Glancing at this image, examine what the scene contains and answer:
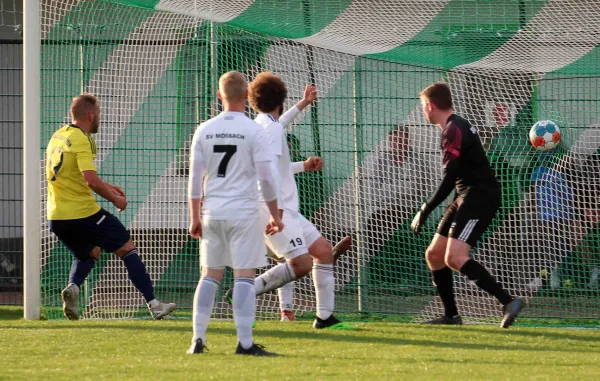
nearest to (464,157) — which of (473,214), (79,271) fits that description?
(473,214)

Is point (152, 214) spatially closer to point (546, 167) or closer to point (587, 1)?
point (546, 167)

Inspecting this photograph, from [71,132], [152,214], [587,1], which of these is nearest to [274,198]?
[71,132]

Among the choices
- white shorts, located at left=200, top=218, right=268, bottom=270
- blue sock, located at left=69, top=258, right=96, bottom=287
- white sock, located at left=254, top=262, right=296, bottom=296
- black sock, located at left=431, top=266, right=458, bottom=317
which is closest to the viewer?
white shorts, located at left=200, top=218, right=268, bottom=270

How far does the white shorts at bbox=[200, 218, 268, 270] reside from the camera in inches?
279

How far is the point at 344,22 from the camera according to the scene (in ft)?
35.5

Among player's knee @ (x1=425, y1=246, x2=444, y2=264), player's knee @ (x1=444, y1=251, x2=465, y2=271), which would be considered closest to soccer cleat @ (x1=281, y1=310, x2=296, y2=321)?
player's knee @ (x1=425, y1=246, x2=444, y2=264)

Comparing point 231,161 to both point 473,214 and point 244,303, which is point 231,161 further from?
point 473,214

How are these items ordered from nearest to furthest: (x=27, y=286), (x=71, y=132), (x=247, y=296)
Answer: (x=247, y=296) → (x=71, y=132) → (x=27, y=286)

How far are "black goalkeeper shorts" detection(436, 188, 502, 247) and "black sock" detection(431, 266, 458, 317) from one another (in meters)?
0.50

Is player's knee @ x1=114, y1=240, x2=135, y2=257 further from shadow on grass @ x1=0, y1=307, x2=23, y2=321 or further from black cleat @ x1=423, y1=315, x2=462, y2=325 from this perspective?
black cleat @ x1=423, y1=315, x2=462, y2=325

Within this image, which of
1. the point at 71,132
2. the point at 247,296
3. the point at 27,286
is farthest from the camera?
the point at 27,286

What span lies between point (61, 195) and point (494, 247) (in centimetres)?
407

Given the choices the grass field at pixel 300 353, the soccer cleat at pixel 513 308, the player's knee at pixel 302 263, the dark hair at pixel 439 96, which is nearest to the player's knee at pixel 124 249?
the grass field at pixel 300 353

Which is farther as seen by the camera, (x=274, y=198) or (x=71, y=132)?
(x=71, y=132)
